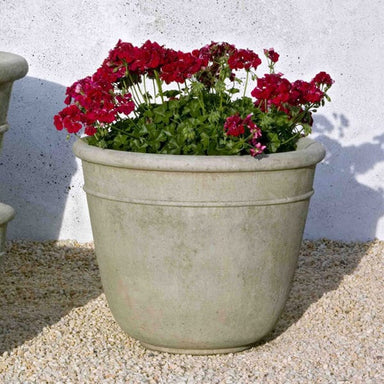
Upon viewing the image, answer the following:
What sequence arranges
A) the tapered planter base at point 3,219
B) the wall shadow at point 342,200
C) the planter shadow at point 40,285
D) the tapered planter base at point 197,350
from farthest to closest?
the wall shadow at point 342,200, the planter shadow at point 40,285, the tapered planter base at point 197,350, the tapered planter base at point 3,219

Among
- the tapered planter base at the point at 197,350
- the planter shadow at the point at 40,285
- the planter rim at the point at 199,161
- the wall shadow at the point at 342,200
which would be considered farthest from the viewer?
the wall shadow at the point at 342,200

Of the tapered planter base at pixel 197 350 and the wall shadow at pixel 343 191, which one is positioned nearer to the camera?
the tapered planter base at pixel 197 350

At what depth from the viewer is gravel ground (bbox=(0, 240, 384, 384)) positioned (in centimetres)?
335

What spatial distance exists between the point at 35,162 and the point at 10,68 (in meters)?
1.91

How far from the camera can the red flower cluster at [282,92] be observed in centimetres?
343

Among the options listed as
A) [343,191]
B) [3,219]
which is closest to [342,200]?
[343,191]

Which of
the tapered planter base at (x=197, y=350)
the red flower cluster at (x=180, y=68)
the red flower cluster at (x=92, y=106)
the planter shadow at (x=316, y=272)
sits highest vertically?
the red flower cluster at (x=180, y=68)

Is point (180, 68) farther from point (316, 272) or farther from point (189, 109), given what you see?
point (316, 272)

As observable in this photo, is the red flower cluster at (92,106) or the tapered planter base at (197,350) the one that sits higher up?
the red flower cluster at (92,106)

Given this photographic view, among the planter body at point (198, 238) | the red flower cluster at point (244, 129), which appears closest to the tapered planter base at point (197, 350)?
the planter body at point (198, 238)

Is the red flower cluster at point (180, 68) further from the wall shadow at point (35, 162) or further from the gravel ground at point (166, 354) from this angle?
the wall shadow at point (35, 162)

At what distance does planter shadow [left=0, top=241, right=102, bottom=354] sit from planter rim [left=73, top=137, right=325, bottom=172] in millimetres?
770

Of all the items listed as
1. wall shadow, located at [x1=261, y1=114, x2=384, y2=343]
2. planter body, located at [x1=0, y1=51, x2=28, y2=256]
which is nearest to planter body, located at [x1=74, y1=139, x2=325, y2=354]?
planter body, located at [x1=0, y1=51, x2=28, y2=256]

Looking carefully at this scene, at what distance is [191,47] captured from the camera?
5074 millimetres
